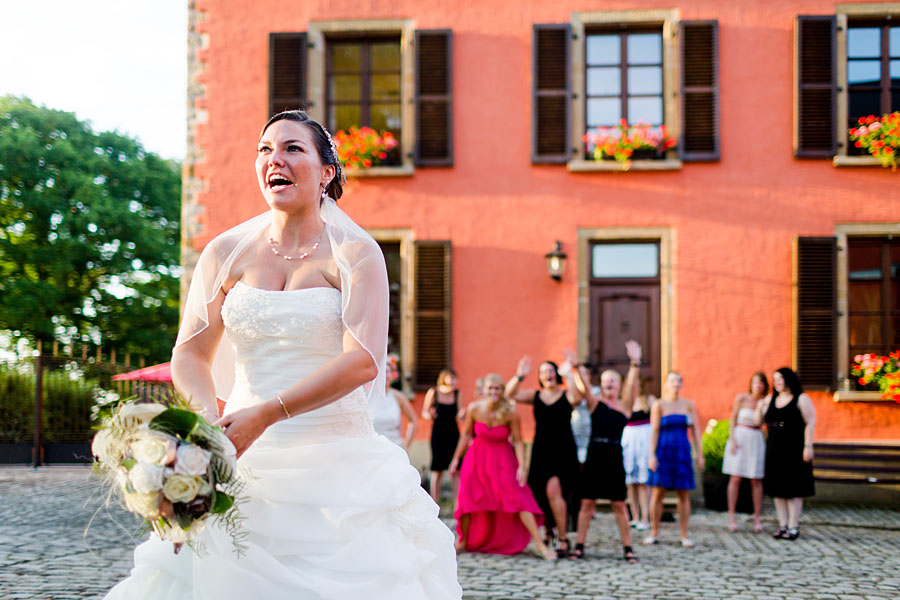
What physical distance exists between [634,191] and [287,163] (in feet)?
38.0

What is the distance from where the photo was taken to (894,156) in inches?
531

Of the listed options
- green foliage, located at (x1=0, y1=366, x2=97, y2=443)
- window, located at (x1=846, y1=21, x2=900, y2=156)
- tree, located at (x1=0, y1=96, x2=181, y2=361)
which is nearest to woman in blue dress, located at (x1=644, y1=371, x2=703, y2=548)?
window, located at (x1=846, y1=21, x2=900, y2=156)

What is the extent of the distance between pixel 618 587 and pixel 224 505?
18.3 feet

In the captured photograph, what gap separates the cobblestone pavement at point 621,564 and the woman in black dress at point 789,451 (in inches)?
13.5

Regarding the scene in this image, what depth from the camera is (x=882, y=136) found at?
1348 centimetres

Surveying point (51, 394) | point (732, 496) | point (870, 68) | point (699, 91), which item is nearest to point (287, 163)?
point (732, 496)

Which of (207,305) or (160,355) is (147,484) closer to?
(207,305)

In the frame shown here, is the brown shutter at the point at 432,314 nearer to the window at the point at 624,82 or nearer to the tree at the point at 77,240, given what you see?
the window at the point at 624,82

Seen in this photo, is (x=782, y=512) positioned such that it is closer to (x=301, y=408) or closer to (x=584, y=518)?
(x=584, y=518)

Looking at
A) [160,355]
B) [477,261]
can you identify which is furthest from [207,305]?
[160,355]

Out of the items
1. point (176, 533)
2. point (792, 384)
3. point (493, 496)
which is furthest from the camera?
point (792, 384)

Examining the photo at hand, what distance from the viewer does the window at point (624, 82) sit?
1384cm

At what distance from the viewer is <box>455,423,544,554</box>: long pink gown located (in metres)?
9.12

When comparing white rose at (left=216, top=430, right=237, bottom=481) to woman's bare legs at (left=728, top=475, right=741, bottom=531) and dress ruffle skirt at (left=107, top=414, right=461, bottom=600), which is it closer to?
dress ruffle skirt at (left=107, top=414, right=461, bottom=600)
